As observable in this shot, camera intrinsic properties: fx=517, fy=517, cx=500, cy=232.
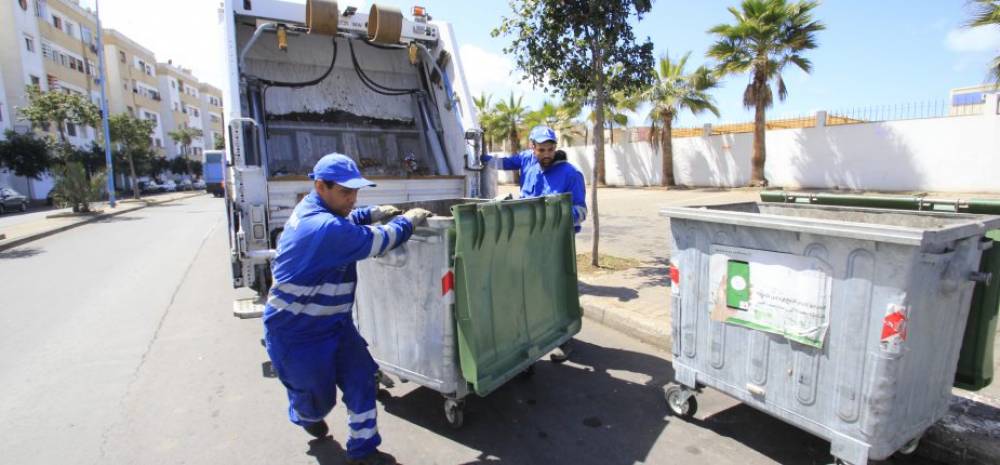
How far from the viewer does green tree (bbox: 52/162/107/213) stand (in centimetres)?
1766

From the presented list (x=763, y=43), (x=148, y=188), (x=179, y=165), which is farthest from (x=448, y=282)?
(x=179, y=165)

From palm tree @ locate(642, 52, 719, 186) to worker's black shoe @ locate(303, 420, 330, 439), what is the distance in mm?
18386

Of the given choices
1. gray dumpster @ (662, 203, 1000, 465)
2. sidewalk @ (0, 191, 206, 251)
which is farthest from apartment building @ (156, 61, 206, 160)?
gray dumpster @ (662, 203, 1000, 465)

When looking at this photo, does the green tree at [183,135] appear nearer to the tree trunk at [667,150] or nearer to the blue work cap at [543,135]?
the tree trunk at [667,150]

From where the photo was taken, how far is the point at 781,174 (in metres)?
18.6

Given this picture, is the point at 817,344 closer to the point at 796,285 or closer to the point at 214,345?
the point at 796,285

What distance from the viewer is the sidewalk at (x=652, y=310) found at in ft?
7.90

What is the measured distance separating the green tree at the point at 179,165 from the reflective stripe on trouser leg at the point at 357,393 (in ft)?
177

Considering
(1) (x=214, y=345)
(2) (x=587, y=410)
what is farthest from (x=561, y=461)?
(1) (x=214, y=345)

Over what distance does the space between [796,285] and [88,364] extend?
4.94 m

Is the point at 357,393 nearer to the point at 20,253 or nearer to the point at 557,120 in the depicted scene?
the point at 20,253

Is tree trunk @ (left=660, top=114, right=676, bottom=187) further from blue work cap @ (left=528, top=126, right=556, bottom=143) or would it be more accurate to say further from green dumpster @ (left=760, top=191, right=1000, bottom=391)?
green dumpster @ (left=760, top=191, right=1000, bottom=391)

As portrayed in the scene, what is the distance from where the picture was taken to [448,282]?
103 inches

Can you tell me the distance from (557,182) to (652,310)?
1.47 meters
